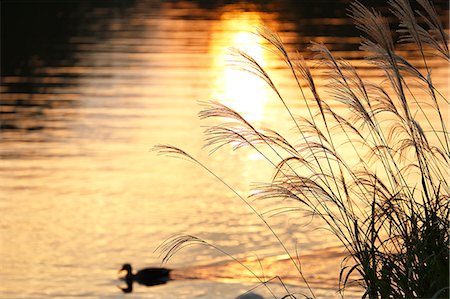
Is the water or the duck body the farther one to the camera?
the water

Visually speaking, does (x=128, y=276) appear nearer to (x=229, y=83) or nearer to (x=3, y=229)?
(x=3, y=229)

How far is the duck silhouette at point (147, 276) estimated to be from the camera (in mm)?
6805

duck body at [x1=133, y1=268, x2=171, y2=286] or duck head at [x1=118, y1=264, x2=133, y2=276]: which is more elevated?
duck head at [x1=118, y1=264, x2=133, y2=276]

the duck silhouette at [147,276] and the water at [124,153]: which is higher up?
the water at [124,153]

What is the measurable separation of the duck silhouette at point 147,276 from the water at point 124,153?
7 centimetres

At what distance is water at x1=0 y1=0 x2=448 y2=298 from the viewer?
732 centimetres

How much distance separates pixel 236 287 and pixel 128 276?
0.66 metres

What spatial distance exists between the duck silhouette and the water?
74 mm

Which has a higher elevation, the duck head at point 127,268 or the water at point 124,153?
the water at point 124,153

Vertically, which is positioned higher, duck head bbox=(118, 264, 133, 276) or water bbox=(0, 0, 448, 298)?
water bbox=(0, 0, 448, 298)

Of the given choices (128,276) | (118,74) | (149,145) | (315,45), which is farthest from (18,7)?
(315,45)

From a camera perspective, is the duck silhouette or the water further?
the water

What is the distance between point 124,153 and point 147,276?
360cm

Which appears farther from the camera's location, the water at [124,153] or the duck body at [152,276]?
the water at [124,153]
